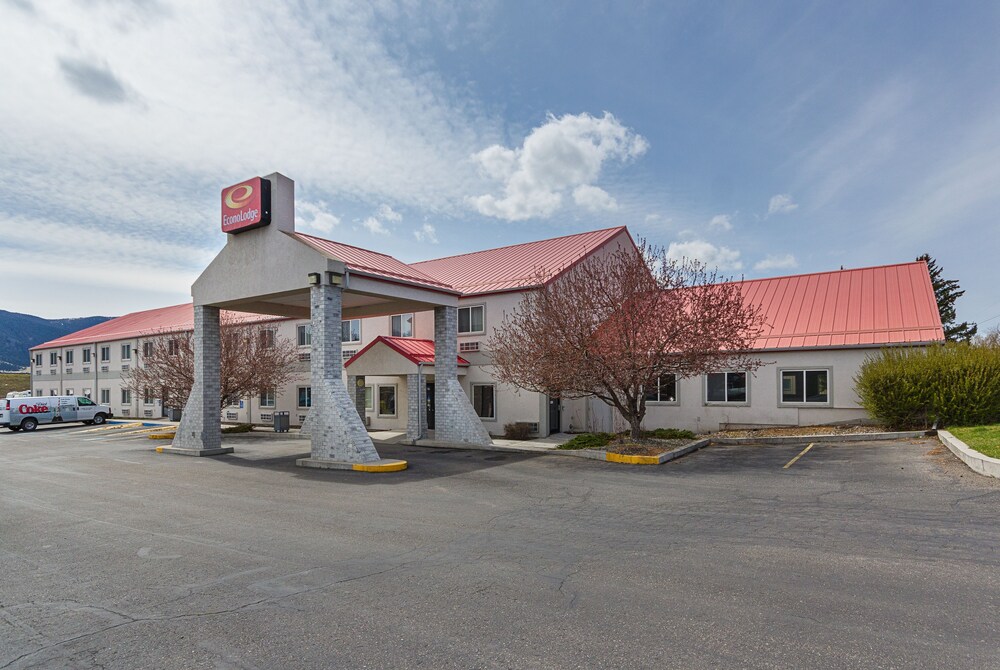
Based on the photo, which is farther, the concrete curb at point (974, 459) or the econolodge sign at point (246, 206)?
the econolodge sign at point (246, 206)

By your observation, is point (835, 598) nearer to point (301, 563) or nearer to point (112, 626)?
point (301, 563)

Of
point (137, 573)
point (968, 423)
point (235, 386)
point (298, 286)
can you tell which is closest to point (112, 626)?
point (137, 573)

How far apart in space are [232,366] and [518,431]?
1480 centimetres

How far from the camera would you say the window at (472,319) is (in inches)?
927

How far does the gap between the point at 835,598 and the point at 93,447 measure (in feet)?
81.3

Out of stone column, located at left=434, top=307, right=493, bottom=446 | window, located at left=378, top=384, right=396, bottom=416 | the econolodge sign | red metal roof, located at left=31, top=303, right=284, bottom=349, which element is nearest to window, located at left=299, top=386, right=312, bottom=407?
window, located at left=378, top=384, right=396, bottom=416

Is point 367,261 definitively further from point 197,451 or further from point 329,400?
point 197,451

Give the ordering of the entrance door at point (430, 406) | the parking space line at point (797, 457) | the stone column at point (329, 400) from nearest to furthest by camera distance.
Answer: the parking space line at point (797, 457) → the stone column at point (329, 400) → the entrance door at point (430, 406)

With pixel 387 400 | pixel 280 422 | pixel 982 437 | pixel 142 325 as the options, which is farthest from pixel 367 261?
pixel 142 325

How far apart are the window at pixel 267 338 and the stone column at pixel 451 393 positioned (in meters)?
13.9

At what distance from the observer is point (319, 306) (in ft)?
50.8

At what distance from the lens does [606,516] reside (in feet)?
29.8

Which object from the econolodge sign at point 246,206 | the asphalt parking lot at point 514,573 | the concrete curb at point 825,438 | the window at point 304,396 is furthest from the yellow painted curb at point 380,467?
the window at point 304,396

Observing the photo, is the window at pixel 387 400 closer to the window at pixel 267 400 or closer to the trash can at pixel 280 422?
the trash can at pixel 280 422
